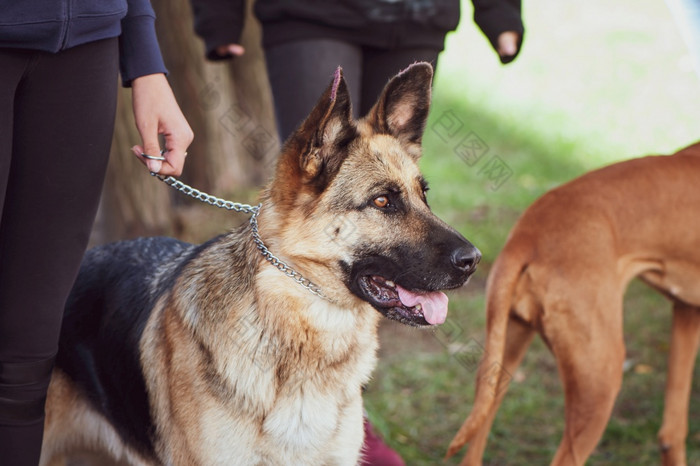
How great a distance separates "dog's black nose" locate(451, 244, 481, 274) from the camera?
7.60 feet

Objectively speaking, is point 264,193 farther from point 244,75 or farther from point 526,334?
point 244,75

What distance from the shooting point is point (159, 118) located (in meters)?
2.25

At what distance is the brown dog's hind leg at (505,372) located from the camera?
328 cm

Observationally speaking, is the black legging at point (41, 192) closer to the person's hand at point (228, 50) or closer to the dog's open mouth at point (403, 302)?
the dog's open mouth at point (403, 302)

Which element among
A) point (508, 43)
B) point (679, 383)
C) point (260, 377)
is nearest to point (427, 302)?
point (260, 377)

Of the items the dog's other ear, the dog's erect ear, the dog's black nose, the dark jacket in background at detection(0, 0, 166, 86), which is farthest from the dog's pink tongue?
the dark jacket in background at detection(0, 0, 166, 86)

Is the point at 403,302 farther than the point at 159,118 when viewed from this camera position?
Yes

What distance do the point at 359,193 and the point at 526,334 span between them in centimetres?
138

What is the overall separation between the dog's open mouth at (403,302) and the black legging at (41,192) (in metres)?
0.84

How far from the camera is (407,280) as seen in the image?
2.35 metres

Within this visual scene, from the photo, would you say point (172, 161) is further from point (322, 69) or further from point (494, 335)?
point (494, 335)

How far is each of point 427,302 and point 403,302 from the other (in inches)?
2.9

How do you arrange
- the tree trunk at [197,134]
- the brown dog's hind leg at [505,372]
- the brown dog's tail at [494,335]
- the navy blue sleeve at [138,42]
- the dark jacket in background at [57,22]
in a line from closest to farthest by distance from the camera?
the dark jacket in background at [57,22], the navy blue sleeve at [138,42], the brown dog's tail at [494,335], the brown dog's hind leg at [505,372], the tree trunk at [197,134]

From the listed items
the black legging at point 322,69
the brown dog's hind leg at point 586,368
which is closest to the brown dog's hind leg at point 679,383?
the brown dog's hind leg at point 586,368
